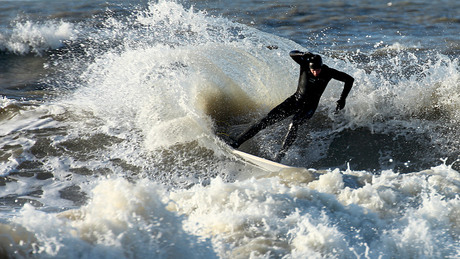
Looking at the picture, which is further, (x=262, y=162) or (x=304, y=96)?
(x=304, y=96)

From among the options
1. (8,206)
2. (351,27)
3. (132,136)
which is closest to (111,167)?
(132,136)

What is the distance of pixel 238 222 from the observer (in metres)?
4.44

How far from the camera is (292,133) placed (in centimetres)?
724

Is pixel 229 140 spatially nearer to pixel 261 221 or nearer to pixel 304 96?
pixel 304 96

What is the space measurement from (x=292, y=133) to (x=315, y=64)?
113cm

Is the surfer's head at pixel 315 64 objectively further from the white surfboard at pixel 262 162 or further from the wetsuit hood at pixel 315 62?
the white surfboard at pixel 262 162

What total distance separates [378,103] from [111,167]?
5250 millimetres

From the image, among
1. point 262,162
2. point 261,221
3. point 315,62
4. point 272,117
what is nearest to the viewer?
point 261,221

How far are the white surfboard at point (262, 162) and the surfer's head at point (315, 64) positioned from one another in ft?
5.24

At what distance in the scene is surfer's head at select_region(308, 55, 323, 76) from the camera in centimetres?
697

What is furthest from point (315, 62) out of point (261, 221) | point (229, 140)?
point (261, 221)

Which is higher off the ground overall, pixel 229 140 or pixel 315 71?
pixel 315 71

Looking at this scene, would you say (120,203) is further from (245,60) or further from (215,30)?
(215,30)

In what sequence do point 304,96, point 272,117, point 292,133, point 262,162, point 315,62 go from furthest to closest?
point 272,117, point 304,96, point 292,133, point 315,62, point 262,162
